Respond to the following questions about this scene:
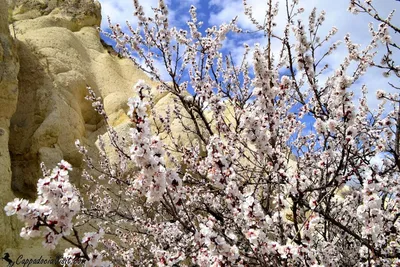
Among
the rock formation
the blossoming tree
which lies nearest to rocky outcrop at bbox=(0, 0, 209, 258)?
the rock formation

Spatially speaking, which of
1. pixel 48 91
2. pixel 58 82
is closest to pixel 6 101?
pixel 48 91

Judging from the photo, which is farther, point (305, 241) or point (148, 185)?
point (305, 241)

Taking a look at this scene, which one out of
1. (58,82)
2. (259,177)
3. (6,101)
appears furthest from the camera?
(58,82)

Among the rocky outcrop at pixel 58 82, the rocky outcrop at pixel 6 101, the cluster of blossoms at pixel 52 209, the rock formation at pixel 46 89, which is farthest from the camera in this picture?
the rocky outcrop at pixel 58 82

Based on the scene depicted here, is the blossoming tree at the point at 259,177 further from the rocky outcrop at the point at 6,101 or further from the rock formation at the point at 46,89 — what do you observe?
the rock formation at the point at 46,89

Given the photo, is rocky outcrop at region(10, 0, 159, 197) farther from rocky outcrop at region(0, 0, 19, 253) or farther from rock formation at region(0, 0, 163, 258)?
rocky outcrop at region(0, 0, 19, 253)

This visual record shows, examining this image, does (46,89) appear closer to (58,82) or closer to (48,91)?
(48,91)

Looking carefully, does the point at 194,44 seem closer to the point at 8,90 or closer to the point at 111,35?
the point at 111,35

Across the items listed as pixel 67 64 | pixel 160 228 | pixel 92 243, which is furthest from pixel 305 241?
pixel 67 64

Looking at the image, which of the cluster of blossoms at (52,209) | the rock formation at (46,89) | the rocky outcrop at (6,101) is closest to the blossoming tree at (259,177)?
the cluster of blossoms at (52,209)

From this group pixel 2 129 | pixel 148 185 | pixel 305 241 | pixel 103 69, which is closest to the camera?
pixel 148 185

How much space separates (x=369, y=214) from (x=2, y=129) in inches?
431

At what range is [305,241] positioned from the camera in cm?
342

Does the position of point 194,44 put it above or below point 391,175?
above
